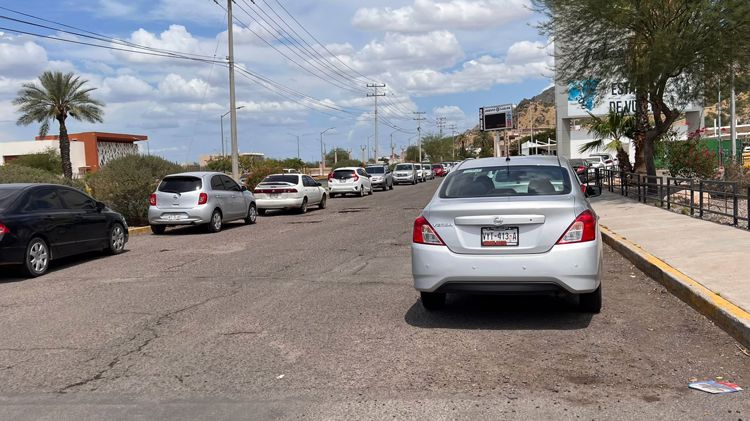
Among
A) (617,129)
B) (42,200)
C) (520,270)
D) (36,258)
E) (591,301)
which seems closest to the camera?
(520,270)

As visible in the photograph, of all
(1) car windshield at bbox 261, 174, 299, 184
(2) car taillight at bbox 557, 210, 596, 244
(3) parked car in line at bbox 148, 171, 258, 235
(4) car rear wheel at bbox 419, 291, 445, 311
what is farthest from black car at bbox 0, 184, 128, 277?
(1) car windshield at bbox 261, 174, 299, 184

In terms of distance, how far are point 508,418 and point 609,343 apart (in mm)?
2037

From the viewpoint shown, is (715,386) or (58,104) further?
(58,104)

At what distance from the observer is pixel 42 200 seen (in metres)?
10.9

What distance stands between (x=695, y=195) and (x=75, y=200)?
16.2 meters

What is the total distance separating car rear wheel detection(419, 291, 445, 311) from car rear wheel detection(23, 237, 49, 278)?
658cm

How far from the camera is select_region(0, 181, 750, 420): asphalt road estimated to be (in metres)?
4.46

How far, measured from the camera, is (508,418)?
13.7 feet

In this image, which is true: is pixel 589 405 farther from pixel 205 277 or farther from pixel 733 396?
pixel 205 277

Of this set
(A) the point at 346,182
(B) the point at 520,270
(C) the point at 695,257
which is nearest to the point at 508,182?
(B) the point at 520,270

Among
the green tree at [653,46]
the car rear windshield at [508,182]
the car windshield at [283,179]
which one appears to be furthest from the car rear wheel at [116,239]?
the green tree at [653,46]

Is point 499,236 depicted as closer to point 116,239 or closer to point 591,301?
point 591,301

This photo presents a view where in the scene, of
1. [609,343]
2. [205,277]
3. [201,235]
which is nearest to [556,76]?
[201,235]

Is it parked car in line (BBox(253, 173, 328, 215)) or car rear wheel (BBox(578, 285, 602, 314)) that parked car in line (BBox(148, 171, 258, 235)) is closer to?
parked car in line (BBox(253, 173, 328, 215))
